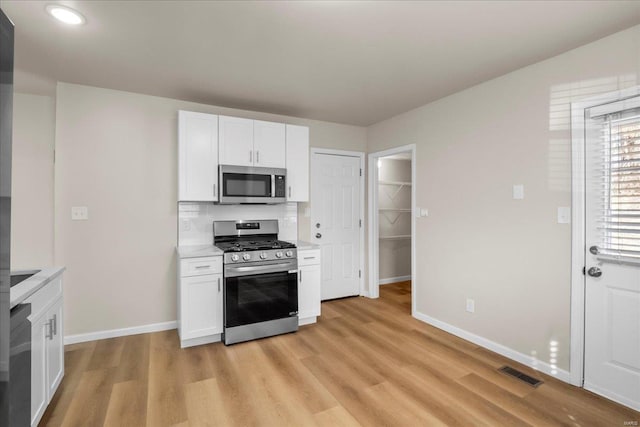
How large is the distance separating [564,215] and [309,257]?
7.78ft

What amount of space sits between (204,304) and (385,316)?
A: 2.14 m

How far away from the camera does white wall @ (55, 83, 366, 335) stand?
10.1ft

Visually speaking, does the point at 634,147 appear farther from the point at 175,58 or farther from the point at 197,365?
the point at 197,365

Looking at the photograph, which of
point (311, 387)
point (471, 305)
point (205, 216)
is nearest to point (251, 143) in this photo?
point (205, 216)

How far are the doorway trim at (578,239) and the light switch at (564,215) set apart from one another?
0.03 m

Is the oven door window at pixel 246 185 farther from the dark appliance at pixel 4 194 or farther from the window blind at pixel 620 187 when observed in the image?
the window blind at pixel 620 187

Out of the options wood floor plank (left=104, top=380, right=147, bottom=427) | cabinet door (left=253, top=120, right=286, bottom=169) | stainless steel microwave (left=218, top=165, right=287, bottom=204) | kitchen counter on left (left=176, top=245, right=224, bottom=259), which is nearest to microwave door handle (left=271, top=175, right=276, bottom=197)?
stainless steel microwave (left=218, top=165, right=287, bottom=204)

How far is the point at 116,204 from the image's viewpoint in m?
3.24

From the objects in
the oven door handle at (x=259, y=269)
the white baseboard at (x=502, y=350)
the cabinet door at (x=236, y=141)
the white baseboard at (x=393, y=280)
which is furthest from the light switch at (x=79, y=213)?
the white baseboard at (x=393, y=280)

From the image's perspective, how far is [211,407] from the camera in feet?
6.86

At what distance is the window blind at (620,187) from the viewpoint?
2.06 m

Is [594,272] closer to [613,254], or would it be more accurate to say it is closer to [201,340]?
[613,254]

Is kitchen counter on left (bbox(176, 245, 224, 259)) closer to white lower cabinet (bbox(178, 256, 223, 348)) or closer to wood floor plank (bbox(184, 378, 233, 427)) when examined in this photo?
white lower cabinet (bbox(178, 256, 223, 348))

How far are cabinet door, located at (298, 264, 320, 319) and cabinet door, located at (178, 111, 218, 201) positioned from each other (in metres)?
1.30
